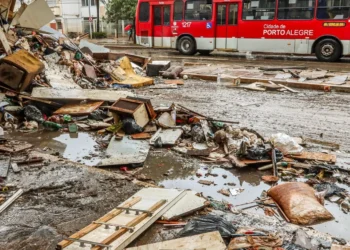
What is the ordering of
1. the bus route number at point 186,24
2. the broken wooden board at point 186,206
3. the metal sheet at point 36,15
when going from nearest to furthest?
1. the broken wooden board at point 186,206
2. the metal sheet at point 36,15
3. the bus route number at point 186,24

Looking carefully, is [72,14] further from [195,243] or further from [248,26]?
[195,243]

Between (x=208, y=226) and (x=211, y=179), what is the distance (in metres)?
1.63

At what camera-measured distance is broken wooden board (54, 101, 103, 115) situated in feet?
27.1

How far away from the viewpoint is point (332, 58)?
17.7 meters

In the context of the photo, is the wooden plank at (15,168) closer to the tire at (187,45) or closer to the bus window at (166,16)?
the tire at (187,45)

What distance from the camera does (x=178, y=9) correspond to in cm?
2073

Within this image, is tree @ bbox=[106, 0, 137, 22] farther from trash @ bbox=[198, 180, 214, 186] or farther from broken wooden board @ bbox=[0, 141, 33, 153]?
trash @ bbox=[198, 180, 214, 186]

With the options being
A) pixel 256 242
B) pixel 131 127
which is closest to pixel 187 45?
pixel 131 127

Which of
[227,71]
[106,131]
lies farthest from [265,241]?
[227,71]

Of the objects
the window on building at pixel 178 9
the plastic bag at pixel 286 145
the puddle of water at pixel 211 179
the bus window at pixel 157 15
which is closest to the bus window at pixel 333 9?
the window on building at pixel 178 9

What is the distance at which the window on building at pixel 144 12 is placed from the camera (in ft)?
71.7

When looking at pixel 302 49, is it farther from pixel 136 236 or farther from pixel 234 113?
pixel 136 236

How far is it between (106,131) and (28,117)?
6.29 ft

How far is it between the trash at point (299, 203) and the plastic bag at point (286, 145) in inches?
57.9
